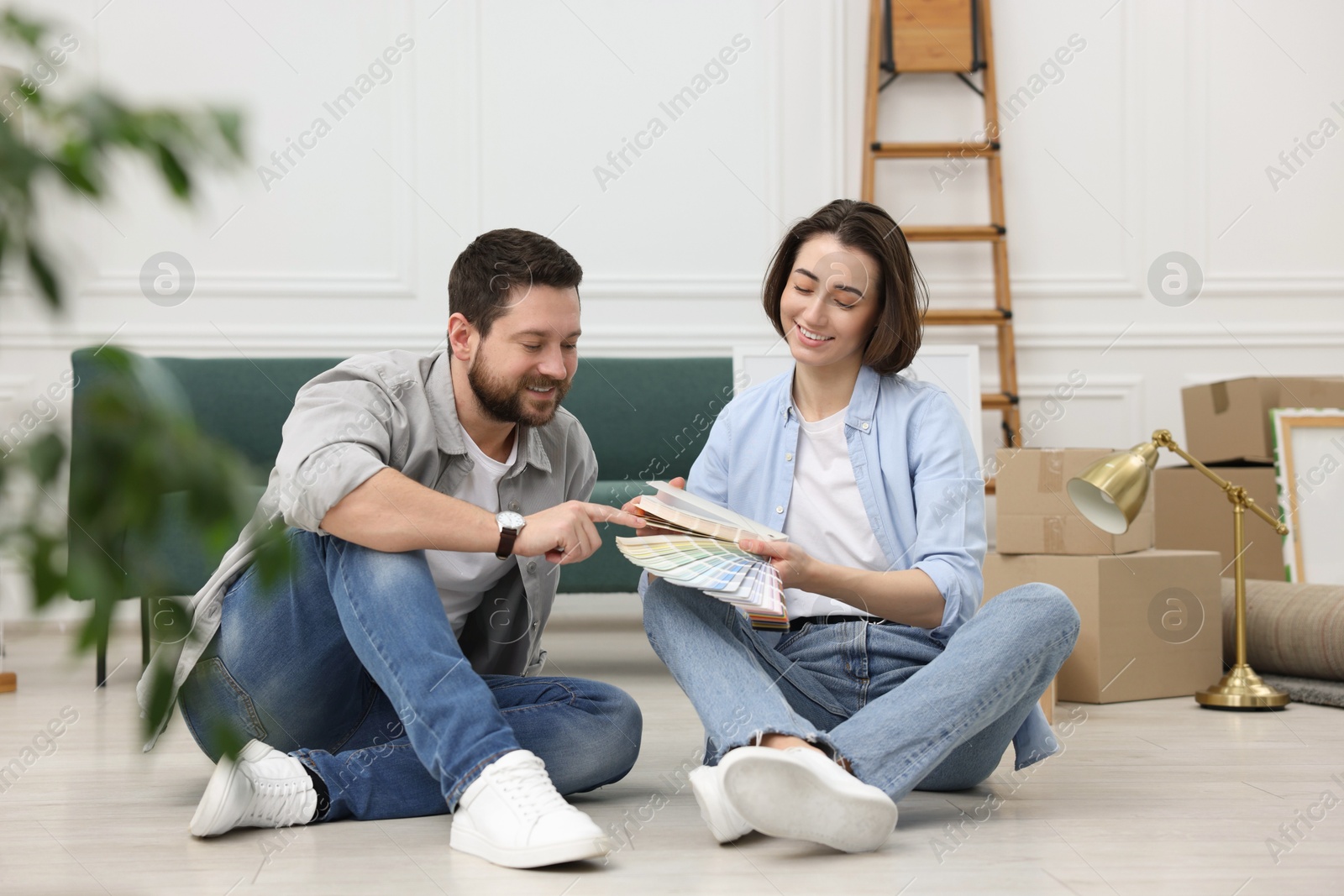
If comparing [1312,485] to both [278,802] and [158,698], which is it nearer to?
[278,802]

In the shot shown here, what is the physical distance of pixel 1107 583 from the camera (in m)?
2.60

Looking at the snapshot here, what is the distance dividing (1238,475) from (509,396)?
2566mm

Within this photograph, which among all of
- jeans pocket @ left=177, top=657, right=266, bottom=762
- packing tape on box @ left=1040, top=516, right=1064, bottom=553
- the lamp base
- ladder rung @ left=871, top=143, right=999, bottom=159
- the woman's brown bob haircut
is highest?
ladder rung @ left=871, top=143, right=999, bottom=159

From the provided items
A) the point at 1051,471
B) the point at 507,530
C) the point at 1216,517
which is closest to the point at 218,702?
the point at 507,530

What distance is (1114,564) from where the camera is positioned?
8.55ft

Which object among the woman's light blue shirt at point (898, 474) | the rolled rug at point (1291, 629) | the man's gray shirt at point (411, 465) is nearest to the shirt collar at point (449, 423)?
the man's gray shirt at point (411, 465)

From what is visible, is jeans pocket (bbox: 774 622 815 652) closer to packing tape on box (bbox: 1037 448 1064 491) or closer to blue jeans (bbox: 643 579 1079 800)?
blue jeans (bbox: 643 579 1079 800)

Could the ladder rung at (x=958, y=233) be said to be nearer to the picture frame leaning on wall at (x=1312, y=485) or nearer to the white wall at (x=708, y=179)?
the white wall at (x=708, y=179)

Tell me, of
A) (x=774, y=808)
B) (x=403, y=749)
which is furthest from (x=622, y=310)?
(x=774, y=808)

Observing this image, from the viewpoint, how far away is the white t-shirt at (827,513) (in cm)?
167

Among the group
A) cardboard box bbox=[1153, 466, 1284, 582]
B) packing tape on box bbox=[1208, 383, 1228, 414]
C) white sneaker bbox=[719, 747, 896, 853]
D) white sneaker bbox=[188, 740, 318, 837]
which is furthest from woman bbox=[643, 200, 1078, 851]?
packing tape on box bbox=[1208, 383, 1228, 414]

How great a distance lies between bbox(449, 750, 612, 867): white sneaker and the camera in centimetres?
127

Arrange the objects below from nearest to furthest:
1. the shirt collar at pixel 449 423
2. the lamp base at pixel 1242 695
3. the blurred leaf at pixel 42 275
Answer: the blurred leaf at pixel 42 275
the shirt collar at pixel 449 423
the lamp base at pixel 1242 695

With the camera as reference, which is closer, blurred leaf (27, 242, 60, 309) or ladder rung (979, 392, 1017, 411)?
blurred leaf (27, 242, 60, 309)
